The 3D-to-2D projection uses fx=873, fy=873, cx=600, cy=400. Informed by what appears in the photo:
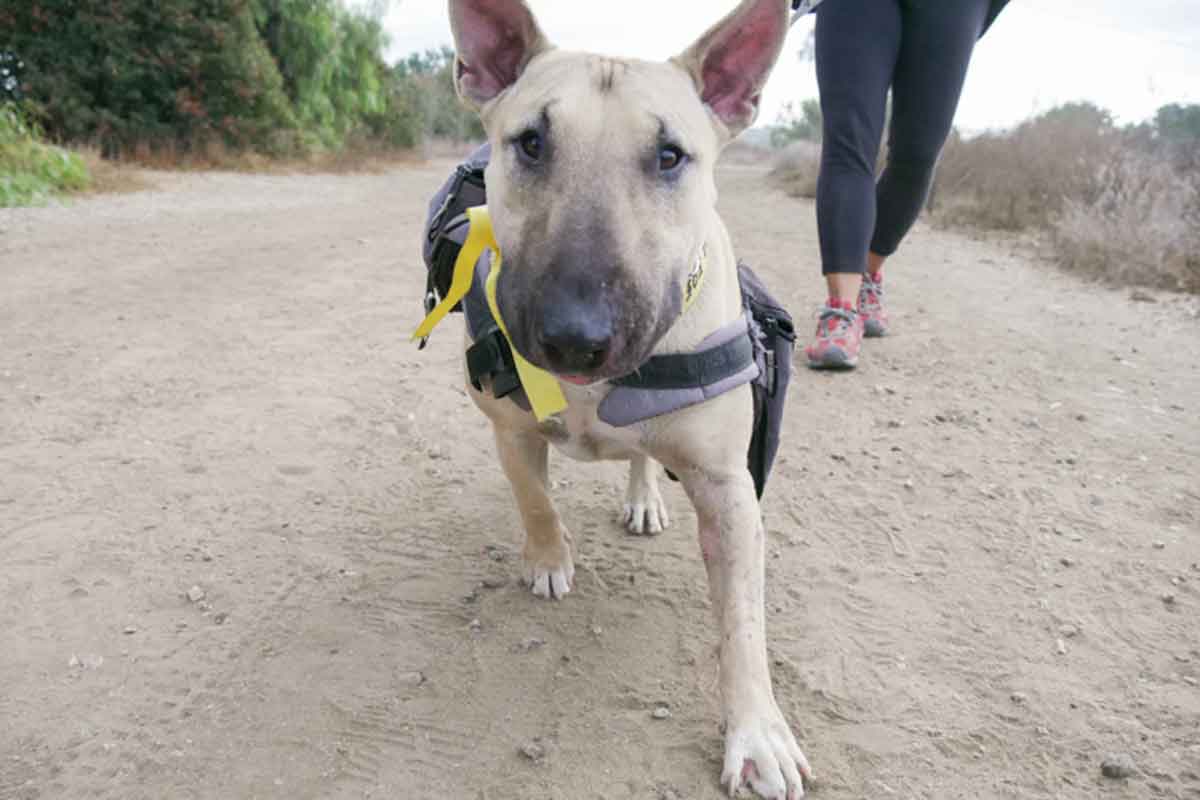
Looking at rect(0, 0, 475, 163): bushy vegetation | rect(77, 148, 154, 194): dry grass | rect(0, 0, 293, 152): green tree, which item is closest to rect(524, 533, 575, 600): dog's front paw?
rect(77, 148, 154, 194): dry grass

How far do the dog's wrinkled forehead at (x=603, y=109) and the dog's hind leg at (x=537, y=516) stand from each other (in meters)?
0.80

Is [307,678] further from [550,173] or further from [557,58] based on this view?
[557,58]

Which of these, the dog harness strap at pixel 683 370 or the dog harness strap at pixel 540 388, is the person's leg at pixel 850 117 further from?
the dog harness strap at pixel 540 388

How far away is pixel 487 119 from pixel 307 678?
1370 millimetres

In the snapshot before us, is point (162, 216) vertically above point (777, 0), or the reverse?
point (777, 0)

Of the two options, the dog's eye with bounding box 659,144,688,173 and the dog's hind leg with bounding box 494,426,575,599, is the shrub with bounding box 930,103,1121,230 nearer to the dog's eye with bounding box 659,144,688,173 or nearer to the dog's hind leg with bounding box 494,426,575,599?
the dog's hind leg with bounding box 494,426,575,599

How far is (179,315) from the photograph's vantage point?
15.6ft

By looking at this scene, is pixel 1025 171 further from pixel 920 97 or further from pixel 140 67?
pixel 140 67

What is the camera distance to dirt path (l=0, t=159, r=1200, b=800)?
1.77 metres

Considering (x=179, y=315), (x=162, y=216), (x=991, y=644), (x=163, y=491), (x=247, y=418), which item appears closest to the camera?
(x=991, y=644)

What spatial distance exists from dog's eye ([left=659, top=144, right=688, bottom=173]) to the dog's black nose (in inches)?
17.9

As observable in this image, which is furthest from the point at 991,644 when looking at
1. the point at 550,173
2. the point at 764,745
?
the point at 550,173

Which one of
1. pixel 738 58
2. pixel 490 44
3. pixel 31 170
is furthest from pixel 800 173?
pixel 490 44

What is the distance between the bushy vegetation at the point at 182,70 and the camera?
13.8 m
